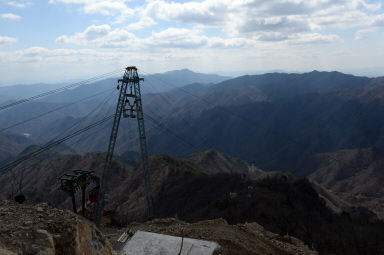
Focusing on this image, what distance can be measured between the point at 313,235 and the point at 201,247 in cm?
1329

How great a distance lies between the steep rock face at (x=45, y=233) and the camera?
783 cm

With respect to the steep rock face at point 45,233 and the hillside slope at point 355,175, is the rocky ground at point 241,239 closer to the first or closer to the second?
the steep rock face at point 45,233

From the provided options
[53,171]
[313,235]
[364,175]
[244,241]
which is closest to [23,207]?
[244,241]

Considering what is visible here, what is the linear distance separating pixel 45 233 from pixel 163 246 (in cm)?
709

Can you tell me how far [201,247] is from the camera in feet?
45.8

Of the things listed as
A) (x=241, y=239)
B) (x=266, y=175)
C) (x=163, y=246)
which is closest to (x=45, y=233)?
(x=163, y=246)

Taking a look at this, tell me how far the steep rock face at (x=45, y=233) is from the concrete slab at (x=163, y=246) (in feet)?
13.0

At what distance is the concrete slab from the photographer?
13734mm

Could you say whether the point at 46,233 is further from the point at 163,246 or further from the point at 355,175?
the point at 355,175

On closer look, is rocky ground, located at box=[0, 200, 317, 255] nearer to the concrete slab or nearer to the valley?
the concrete slab

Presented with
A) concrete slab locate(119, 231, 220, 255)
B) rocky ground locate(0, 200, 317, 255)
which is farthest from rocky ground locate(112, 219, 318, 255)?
rocky ground locate(0, 200, 317, 255)

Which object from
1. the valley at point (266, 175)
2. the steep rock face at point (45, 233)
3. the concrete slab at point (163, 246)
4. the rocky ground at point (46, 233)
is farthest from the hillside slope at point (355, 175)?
the steep rock face at point (45, 233)

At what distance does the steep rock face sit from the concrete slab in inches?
156

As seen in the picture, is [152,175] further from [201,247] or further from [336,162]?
[336,162]
